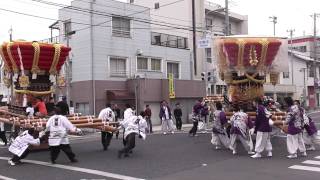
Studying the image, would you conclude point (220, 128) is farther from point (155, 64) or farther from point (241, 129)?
point (155, 64)

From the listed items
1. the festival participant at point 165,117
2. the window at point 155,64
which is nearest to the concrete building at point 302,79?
the window at point 155,64

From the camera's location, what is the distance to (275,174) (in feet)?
36.1

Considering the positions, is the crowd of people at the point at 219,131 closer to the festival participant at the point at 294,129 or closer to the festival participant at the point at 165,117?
the festival participant at the point at 294,129

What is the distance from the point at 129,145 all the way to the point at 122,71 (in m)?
19.1

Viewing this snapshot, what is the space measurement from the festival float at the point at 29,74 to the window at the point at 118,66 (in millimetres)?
15210

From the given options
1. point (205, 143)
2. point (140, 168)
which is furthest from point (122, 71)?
point (140, 168)

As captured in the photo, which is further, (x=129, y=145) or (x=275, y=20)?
(x=275, y=20)

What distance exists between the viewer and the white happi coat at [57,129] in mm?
13094

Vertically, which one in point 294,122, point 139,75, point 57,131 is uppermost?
point 139,75

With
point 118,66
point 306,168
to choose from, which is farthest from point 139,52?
point 306,168

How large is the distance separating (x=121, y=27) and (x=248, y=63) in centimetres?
1769

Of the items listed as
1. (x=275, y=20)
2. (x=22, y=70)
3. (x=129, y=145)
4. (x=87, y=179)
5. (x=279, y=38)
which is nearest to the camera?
(x=87, y=179)

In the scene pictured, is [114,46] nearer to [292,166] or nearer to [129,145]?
[129,145]

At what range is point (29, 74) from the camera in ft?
54.2
